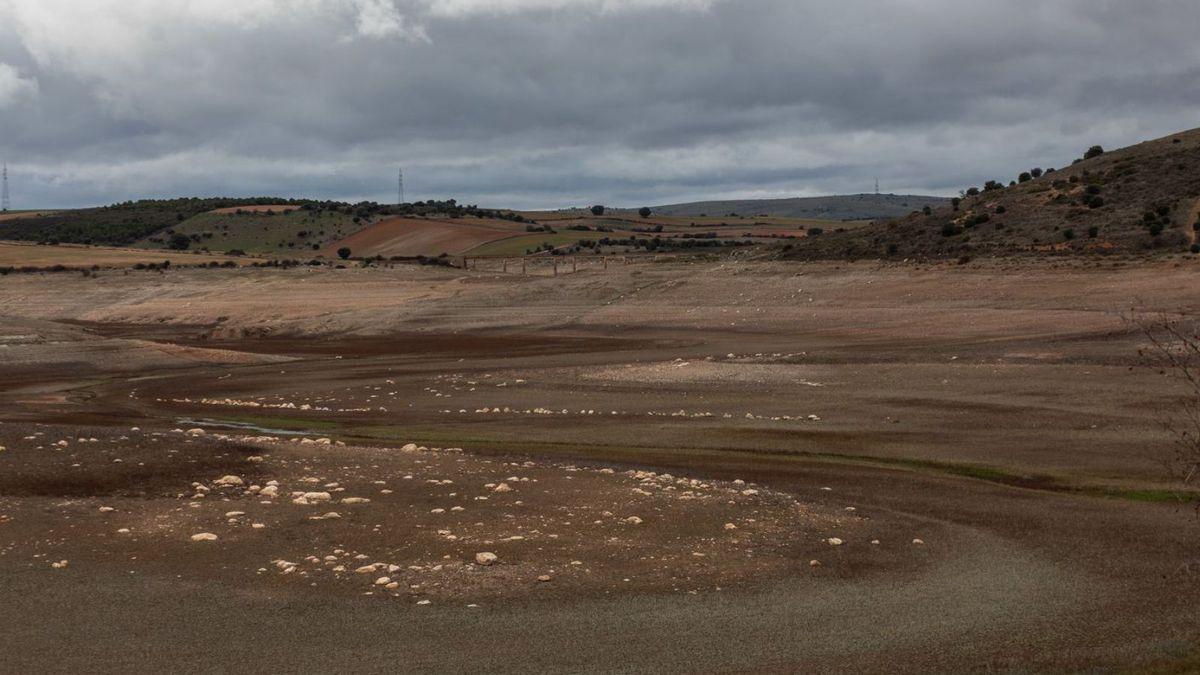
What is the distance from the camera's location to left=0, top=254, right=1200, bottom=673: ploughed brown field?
11320mm

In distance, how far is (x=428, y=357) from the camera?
1672 inches

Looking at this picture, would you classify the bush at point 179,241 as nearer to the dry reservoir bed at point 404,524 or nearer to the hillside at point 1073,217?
the hillside at point 1073,217

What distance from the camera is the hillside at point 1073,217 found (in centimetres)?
5438

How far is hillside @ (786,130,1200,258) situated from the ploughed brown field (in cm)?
1507

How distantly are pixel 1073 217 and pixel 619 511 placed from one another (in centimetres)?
4943

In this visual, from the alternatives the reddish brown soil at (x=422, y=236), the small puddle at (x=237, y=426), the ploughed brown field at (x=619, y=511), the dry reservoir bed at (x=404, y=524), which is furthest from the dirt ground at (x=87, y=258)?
the dry reservoir bed at (x=404, y=524)

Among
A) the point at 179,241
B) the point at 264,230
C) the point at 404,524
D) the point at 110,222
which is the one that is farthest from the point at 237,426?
the point at 110,222

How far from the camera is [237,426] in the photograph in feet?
88.1

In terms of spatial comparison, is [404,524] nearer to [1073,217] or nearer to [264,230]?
[1073,217]

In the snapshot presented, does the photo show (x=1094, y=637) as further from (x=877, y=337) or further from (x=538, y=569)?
(x=877, y=337)

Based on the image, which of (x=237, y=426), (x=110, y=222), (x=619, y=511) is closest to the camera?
(x=619, y=511)

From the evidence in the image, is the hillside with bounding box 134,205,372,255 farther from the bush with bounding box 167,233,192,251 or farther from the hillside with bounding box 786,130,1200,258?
the hillside with bounding box 786,130,1200,258

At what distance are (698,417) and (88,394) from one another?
18574 millimetres

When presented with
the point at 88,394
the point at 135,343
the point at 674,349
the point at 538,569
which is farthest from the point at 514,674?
the point at 135,343
